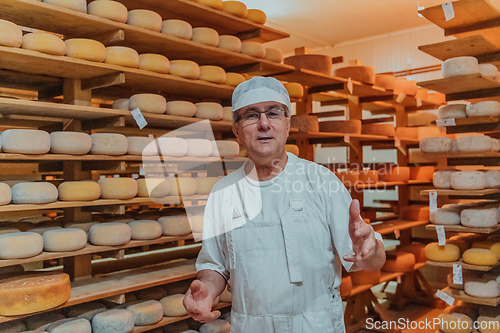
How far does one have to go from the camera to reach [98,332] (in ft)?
7.41

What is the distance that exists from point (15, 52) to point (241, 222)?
1.46m

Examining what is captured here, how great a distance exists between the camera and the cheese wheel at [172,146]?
106 inches

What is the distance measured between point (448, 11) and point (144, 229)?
2472 mm

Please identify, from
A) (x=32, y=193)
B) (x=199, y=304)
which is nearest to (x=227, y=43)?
(x=32, y=193)

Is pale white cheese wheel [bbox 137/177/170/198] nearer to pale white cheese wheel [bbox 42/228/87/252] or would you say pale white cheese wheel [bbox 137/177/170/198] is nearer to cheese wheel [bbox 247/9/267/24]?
pale white cheese wheel [bbox 42/228/87/252]

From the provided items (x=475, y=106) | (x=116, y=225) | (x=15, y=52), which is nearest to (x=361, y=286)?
(x=475, y=106)

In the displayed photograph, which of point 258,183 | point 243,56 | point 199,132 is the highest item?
point 243,56

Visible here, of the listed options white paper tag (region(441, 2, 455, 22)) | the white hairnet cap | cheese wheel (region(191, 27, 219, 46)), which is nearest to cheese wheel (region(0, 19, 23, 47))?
cheese wheel (region(191, 27, 219, 46))

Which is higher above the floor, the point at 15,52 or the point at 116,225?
the point at 15,52

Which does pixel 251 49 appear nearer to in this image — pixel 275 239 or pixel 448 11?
pixel 448 11

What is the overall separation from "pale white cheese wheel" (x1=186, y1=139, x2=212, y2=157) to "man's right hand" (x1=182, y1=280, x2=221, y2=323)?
153 cm

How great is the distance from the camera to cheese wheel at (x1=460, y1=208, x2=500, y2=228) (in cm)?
301

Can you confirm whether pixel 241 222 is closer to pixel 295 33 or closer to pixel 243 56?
pixel 243 56

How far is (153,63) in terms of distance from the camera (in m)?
2.61
